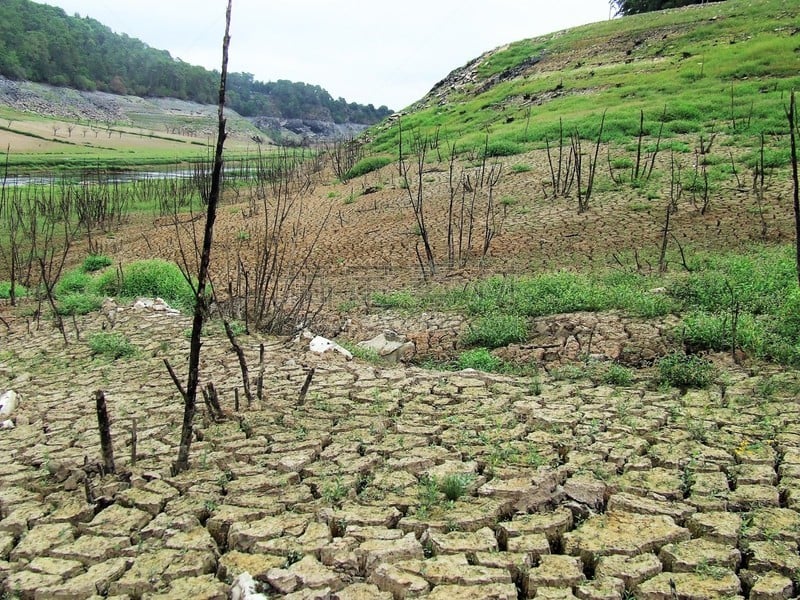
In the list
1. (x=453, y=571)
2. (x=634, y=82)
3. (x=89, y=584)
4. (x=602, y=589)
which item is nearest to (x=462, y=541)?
(x=453, y=571)

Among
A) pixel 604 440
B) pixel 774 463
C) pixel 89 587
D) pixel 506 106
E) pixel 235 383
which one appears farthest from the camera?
pixel 506 106

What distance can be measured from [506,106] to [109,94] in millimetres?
67934

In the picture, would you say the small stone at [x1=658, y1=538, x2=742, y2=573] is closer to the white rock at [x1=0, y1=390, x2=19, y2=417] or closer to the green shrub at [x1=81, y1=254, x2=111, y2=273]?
the white rock at [x1=0, y1=390, x2=19, y2=417]

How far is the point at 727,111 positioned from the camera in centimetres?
1468

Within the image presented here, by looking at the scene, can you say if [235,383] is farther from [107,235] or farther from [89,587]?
[107,235]

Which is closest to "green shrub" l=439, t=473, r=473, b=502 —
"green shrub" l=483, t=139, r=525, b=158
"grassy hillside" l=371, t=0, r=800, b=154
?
"grassy hillside" l=371, t=0, r=800, b=154

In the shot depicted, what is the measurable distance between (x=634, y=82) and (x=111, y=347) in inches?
783

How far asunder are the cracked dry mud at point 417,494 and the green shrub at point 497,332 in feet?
3.88

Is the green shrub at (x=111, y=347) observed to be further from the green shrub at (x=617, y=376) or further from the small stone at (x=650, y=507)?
the small stone at (x=650, y=507)

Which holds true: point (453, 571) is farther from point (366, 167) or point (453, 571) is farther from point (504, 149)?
point (366, 167)

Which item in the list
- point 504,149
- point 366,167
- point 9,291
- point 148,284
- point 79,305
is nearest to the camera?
point 79,305

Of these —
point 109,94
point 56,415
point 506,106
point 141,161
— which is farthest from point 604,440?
point 109,94

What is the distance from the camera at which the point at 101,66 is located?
78.1 m

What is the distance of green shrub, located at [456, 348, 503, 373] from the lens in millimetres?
5230
